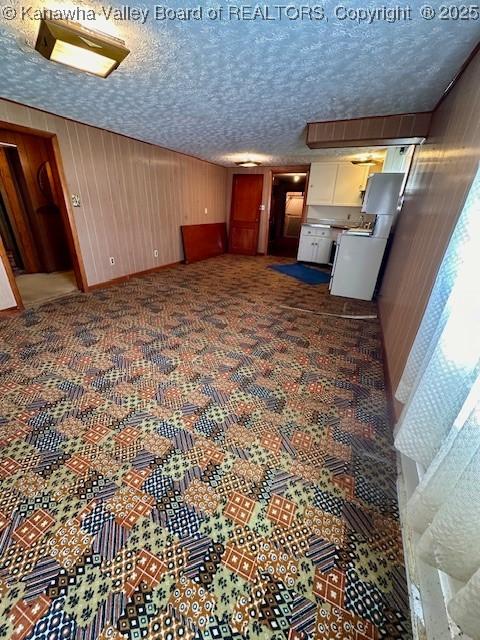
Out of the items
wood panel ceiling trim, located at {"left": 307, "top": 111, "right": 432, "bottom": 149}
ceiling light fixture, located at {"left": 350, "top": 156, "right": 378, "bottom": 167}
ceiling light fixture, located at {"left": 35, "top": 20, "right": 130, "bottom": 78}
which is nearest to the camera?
ceiling light fixture, located at {"left": 35, "top": 20, "right": 130, "bottom": 78}

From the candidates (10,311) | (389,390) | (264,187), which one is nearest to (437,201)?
(389,390)

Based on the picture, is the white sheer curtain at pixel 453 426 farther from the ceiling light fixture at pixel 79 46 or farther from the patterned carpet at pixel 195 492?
the ceiling light fixture at pixel 79 46

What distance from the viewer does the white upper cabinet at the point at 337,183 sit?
17.2 feet

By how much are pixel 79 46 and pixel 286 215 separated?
7.02m

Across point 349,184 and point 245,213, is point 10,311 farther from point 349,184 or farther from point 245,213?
point 349,184

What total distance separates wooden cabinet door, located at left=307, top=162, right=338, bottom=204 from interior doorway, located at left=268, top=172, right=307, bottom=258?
78.2 inches

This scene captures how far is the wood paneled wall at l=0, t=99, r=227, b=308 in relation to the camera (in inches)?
131

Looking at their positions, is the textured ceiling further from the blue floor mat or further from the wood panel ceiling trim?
the blue floor mat

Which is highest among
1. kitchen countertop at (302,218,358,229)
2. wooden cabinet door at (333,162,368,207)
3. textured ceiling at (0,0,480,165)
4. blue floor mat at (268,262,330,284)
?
textured ceiling at (0,0,480,165)

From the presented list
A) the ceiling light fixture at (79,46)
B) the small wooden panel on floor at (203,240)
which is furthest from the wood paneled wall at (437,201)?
the small wooden panel on floor at (203,240)

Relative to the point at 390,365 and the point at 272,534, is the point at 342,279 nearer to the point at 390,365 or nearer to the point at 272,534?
the point at 390,365

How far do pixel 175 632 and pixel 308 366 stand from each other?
1.71 m

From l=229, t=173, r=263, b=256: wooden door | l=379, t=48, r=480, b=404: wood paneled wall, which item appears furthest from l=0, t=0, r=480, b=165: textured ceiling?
l=229, t=173, r=263, b=256: wooden door

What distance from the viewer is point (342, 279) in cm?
389
